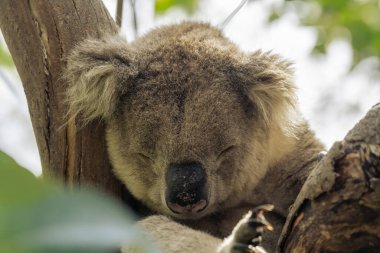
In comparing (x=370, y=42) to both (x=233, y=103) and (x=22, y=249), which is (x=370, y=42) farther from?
(x=22, y=249)

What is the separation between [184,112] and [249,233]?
1.11 m

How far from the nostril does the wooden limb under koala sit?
0.86 meters

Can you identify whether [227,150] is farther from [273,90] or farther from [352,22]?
[352,22]

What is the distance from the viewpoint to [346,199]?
1.79 m

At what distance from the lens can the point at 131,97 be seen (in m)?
3.11

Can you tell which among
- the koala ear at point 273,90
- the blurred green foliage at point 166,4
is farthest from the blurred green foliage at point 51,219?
the blurred green foliage at point 166,4

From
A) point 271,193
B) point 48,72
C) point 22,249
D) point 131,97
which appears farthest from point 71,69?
point 22,249

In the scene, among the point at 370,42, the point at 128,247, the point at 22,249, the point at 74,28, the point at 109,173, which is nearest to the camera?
the point at 22,249

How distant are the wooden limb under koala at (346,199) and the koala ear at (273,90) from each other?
4.09 ft

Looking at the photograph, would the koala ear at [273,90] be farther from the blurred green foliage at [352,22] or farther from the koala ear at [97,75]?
the blurred green foliage at [352,22]

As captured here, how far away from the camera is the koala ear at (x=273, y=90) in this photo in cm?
314

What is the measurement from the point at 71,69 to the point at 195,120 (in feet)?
2.42

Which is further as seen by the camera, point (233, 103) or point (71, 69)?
point (233, 103)

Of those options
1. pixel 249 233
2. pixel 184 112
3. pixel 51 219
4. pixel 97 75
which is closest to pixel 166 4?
pixel 97 75
